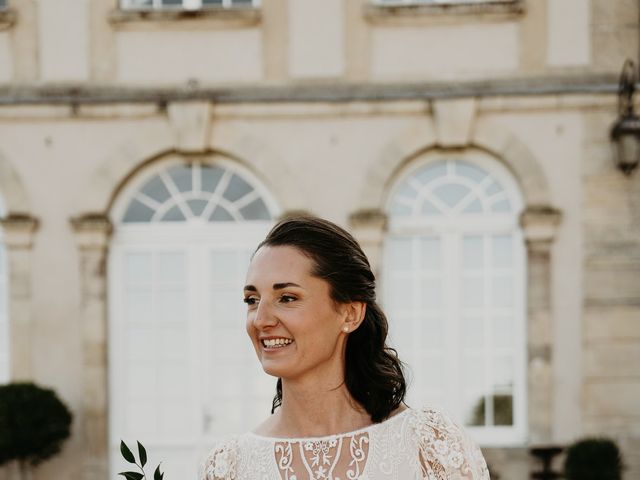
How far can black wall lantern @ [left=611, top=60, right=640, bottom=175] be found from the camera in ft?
25.8

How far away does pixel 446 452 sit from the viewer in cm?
198

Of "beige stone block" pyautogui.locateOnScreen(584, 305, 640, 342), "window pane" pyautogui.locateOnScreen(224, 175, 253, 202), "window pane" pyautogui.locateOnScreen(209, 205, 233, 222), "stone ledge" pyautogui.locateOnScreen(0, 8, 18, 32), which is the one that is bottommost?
"beige stone block" pyautogui.locateOnScreen(584, 305, 640, 342)

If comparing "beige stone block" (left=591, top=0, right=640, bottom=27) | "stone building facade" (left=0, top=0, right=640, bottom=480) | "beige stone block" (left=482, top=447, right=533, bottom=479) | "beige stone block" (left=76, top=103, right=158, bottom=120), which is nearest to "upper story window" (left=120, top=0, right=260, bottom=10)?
"stone building facade" (left=0, top=0, right=640, bottom=480)

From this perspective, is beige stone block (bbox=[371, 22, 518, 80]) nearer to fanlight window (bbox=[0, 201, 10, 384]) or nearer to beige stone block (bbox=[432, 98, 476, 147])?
beige stone block (bbox=[432, 98, 476, 147])

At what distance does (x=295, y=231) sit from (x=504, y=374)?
21.8 feet

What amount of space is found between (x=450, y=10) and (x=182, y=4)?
2342mm

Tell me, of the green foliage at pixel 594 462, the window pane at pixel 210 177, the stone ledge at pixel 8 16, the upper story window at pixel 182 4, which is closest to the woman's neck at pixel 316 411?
the green foliage at pixel 594 462

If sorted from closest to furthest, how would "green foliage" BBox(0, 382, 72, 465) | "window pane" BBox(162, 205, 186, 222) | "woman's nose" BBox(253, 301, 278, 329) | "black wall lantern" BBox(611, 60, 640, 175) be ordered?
"woman's nose" BBox(253, 301, 278, 329)
"green foliage" BBox(0, 382, 72, 465)
"black wall lantern" BBox(611, 60, 640, 175)
"window pane" BBox(162, 205, 186, 222)

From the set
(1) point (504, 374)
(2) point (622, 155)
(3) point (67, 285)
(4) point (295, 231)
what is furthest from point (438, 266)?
(4) point (295, 231)

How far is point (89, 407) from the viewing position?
8.17 metres

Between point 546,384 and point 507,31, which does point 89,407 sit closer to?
point 546,384

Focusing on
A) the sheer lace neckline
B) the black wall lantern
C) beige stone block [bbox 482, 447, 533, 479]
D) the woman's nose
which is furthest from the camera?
beige stone block [bbox 482, 447, 533, 479]

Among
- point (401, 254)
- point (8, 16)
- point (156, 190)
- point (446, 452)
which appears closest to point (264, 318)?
point (446, 452)

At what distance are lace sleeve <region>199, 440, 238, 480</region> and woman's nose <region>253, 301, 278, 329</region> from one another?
1.08 feet
